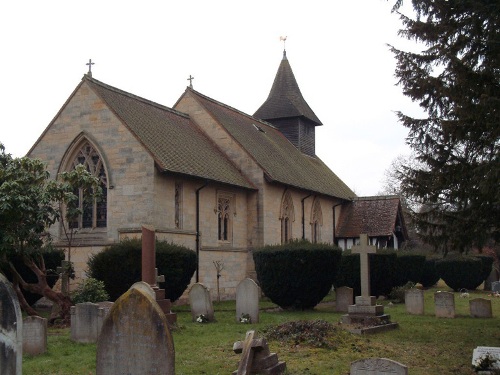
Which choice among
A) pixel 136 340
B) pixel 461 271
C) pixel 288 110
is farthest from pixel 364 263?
pixel 288 110

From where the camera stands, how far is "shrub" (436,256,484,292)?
117 ft

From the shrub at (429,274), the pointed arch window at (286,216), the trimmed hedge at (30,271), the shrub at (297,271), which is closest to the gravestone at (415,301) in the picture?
the shrub at (297,271)

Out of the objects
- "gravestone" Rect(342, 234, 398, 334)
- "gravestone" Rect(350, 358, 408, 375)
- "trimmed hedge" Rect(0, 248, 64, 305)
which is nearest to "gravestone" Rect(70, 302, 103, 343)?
"gravestone" Rect(342, 234, 398, 334)

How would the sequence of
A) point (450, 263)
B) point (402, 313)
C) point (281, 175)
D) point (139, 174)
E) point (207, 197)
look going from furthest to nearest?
point (450, 263) → point (281, 175) → point (207, 197) → point (139, 174) → point (402, 313)

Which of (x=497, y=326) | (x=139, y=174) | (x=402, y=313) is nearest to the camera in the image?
(x=497, y=326)

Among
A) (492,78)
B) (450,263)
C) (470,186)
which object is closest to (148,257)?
(470,186)

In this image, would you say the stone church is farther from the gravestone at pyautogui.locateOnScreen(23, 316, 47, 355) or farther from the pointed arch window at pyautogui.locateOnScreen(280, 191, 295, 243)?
the gravestone at pyautogui.locateOnScreen(23, 316, 47, 355)

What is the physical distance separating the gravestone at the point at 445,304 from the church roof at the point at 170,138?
32.1ft

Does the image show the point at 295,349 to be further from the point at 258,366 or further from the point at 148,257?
the point at 148,257

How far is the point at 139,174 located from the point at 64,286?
5.61 metres

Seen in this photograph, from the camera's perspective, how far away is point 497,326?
17.3m

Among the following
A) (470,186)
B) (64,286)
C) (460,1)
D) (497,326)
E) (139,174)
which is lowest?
(497,326)

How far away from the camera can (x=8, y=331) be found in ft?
22.8

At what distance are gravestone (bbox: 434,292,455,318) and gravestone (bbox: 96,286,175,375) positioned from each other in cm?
1465
